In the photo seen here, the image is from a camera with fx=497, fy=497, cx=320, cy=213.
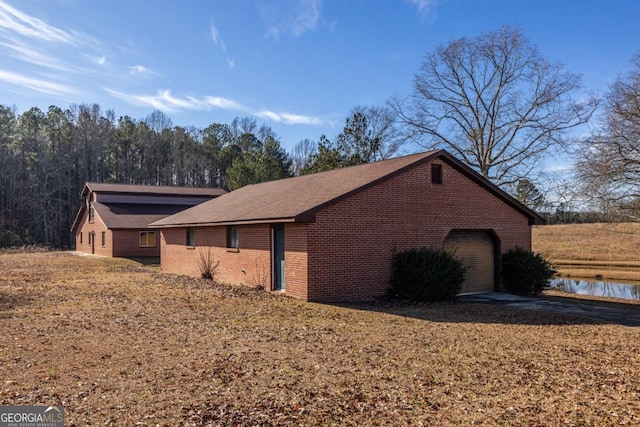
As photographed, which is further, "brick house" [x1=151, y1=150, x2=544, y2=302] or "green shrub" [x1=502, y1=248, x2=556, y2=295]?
"green shrub" [x1=502, y1=248, x2=556, y2=295]

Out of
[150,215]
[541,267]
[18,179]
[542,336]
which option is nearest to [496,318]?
[542,336]

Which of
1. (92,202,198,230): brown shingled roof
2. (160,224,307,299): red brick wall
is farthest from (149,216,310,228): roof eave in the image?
(92,202,198,230): brown shingled roof

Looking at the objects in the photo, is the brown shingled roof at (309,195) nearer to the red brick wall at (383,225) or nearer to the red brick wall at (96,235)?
the red brick wall at (383,225)

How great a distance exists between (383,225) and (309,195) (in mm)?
2773

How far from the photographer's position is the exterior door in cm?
1577

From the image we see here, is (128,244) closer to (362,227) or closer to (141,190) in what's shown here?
(141,190)

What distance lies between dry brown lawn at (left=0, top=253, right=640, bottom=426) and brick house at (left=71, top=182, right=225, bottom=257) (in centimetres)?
2224

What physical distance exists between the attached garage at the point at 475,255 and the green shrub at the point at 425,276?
1943 millimetres

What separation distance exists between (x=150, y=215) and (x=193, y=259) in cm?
1724

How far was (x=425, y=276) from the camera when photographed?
14547mm

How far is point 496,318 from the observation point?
12.1 m

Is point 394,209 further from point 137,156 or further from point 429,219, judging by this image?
point 137,156

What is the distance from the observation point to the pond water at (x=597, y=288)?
77.9 ft

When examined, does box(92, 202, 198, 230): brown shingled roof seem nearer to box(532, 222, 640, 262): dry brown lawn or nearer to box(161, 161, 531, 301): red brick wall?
box(161, 161, 531, 301): red brick wall
